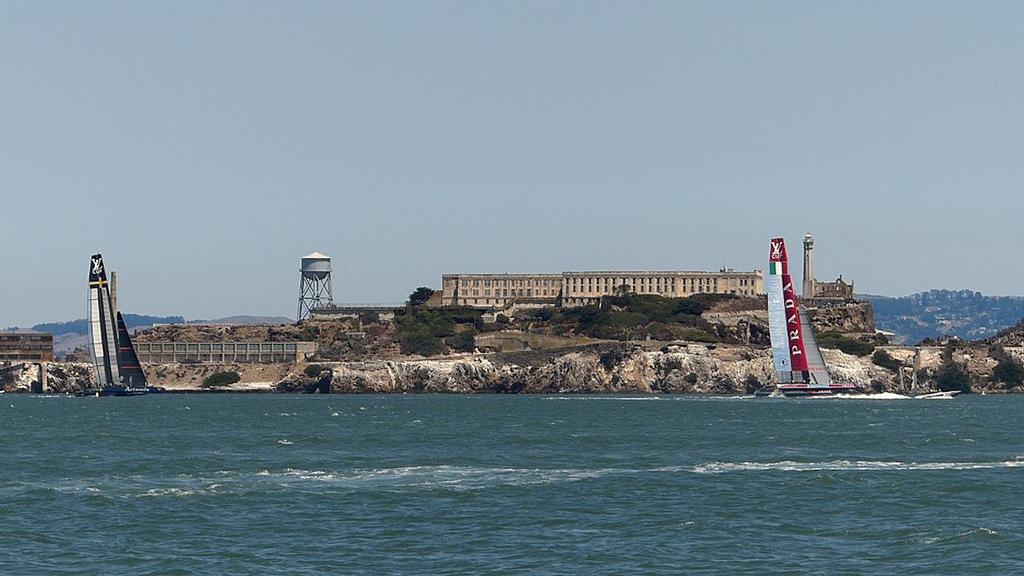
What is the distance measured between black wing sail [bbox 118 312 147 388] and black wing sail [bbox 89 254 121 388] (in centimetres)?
80

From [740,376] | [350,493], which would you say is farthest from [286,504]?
[740,376]

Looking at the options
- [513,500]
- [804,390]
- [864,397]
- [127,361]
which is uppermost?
[127,361]

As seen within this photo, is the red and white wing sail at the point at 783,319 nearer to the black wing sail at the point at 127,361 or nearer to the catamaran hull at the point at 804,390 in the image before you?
the catamaran hull at the point at 804,390

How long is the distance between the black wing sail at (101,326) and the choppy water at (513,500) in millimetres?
82948

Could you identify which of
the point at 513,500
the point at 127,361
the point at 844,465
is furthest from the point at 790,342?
the point at 513,500

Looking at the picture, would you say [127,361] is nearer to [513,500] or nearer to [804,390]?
[804,390]

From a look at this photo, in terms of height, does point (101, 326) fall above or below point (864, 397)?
above

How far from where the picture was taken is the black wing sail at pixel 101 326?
18425cm

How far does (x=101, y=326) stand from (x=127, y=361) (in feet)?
18.9

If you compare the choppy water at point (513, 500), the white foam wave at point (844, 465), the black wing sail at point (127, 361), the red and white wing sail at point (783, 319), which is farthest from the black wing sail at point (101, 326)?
the white foam wave at point (844, 465)

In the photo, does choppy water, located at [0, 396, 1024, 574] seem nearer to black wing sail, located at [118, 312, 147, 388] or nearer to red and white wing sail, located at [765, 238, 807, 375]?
red and white wing sail, located at [765, 238, 807, 375]

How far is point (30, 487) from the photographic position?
6103cm

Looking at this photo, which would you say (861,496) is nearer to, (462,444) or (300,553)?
(300,553)

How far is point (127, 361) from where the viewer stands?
19075 centimetres
